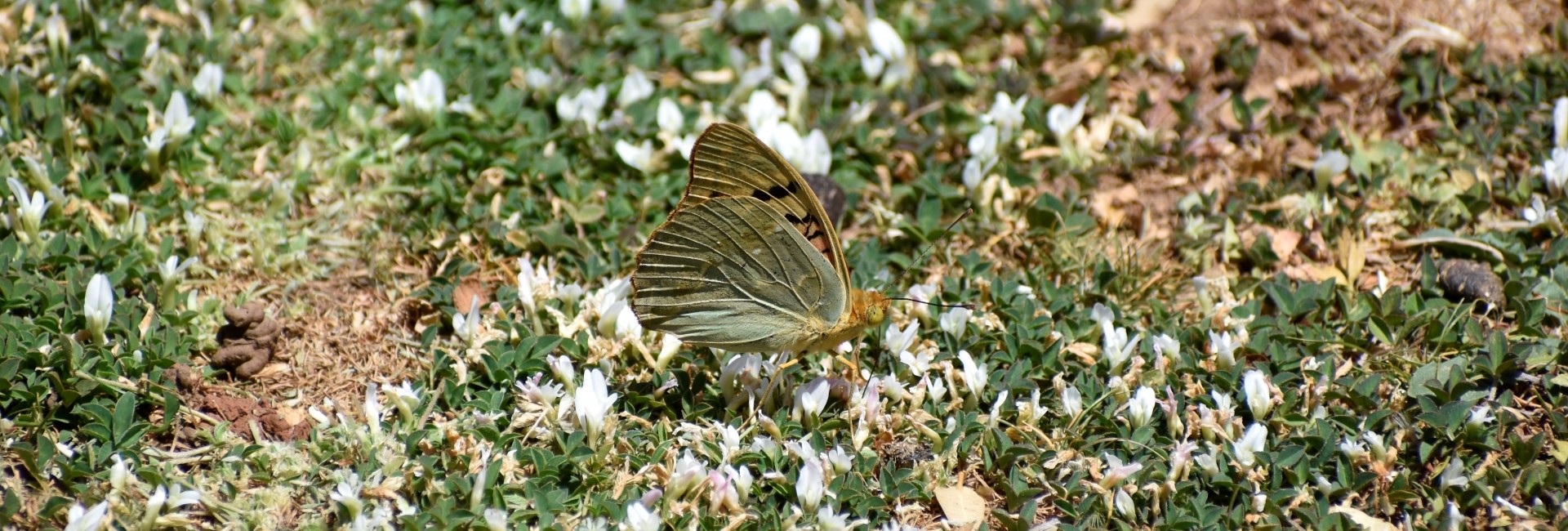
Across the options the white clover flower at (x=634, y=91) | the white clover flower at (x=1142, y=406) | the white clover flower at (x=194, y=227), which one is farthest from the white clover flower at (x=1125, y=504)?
the white clover flower at (x=194, y=227)

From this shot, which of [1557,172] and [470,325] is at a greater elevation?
[1557,172]

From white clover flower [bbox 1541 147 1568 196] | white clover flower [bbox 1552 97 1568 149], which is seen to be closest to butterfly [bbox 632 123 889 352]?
white clover flower [bbox 1541 147 1568 196]

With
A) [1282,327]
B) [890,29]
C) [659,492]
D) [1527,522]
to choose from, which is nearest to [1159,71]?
[890,29]

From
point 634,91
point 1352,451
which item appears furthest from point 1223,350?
point 634,91

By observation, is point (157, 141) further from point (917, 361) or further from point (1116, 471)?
point (1116, 471)

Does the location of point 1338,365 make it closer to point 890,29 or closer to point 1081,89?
point 1081,89

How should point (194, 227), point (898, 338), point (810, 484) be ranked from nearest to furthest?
point (810, 484), point (898, 338), point (194, 227)

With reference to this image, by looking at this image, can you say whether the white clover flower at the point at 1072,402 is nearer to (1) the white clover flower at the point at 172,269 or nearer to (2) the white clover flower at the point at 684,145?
(2) the white clover flower at the point at 684,145
